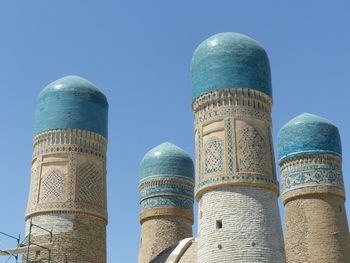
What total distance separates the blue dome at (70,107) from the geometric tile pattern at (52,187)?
126 cm

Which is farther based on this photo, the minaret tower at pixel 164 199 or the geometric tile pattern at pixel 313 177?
the minaret tower at pixel 164 199

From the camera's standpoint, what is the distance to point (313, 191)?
53.8ft

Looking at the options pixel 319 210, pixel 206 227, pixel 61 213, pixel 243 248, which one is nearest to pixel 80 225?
pixel 61 213

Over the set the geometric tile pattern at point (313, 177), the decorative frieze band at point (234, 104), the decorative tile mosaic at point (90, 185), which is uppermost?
the geometric tile pattern at point (313, 177)

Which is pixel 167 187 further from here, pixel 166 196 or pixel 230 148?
pixel 230 148

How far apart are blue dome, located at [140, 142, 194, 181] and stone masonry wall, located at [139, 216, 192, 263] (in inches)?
61.9

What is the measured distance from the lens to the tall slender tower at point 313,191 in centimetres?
1580

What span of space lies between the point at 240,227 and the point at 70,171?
4.76 meters

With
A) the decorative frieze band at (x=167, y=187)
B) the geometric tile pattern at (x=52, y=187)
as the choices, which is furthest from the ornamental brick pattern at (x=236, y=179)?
the decorative frieze band at (x=167, y=187)

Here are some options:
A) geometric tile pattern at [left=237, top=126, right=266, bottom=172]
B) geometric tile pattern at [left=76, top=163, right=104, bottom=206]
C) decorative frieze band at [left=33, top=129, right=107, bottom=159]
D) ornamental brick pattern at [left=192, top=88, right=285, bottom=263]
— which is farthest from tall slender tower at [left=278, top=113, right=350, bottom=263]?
decorative frieze band at [left=33, top=129, right=107, bottom=159]

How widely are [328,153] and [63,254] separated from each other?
830 cm

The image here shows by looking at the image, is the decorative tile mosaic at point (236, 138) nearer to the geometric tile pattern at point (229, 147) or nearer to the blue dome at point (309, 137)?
the geometric tile pattern at point (229, 147)

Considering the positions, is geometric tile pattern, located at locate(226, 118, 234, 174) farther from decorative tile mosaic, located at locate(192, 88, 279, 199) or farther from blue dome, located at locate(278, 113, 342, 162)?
blue dome, located at locate(278, 113, 342, 162)

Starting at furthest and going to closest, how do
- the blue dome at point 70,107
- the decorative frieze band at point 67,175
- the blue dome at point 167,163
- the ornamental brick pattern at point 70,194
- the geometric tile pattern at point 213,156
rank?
the blue dome at point 167,163 → the blue dome at point 70,107 → the decorative frieze band at point 67,175 → the ornamental brick pattern at point 70,194 → the geometric tile pattern at point 213,156
